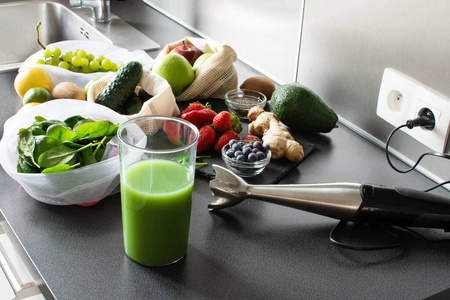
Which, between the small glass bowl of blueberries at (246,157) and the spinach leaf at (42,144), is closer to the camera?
the spinach leaf at (42,144)

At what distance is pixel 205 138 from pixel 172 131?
Result: 0.86 feet

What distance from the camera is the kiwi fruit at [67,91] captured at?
114cm

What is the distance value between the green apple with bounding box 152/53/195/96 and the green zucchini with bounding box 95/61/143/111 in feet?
0.33

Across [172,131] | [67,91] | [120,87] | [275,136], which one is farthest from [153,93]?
[172,131]

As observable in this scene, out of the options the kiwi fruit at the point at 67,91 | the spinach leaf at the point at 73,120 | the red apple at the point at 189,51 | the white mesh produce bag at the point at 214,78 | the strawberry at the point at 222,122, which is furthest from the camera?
the red apple at the point at 189,51

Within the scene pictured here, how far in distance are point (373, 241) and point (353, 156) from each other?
29 centimetres

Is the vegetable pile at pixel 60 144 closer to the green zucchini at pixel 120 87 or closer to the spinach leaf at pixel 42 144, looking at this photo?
the spinach leaf at pixel 42 144

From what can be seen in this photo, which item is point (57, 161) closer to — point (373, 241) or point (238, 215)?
A: point (238, 215)

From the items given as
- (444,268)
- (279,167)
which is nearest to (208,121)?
(279,167)

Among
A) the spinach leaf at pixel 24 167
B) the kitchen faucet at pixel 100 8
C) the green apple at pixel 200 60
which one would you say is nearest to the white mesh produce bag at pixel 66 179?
the spinach leaf at pixel 24 167

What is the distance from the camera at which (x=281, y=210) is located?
896mm

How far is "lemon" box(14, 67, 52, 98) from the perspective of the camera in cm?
117

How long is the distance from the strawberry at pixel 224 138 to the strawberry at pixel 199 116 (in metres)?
0.05

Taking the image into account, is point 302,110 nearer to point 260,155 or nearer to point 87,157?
point 260,155
